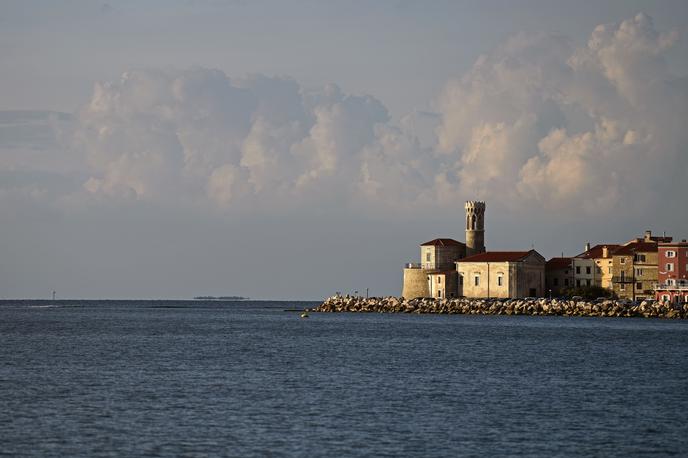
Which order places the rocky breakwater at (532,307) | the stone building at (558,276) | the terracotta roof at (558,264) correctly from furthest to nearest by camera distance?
the terracotta roof at (558,264) < the stone building at (558,276) < the rocky breakwater at (532,307)

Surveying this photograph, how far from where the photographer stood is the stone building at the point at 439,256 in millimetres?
128125

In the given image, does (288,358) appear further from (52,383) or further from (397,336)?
(397,336)

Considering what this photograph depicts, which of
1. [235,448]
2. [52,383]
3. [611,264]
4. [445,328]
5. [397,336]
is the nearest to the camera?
[235,448]

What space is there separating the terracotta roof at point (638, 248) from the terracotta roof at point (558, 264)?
6.71 metres

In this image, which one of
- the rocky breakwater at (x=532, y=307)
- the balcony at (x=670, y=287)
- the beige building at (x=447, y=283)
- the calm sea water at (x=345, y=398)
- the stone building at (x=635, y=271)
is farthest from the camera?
the beige building at (x=447, y=283)

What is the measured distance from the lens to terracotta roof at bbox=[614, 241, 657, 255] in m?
120

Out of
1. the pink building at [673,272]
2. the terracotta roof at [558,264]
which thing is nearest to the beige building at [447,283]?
the terracotta roof at [558,264]

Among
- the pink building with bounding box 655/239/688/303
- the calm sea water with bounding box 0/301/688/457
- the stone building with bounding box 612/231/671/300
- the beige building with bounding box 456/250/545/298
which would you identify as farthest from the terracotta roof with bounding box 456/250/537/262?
the calm sea water with bounding box 0/301/688/457

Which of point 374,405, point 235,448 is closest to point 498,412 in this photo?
point 374,405

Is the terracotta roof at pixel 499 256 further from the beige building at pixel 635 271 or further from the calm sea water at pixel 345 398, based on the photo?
the calm sea water at pixel 345 398

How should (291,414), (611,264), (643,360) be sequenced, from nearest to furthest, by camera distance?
(291,414) → (643,360) → (611,264)

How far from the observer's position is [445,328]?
87750mm

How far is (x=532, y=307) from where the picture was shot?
372ft

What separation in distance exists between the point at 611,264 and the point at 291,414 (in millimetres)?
92942
